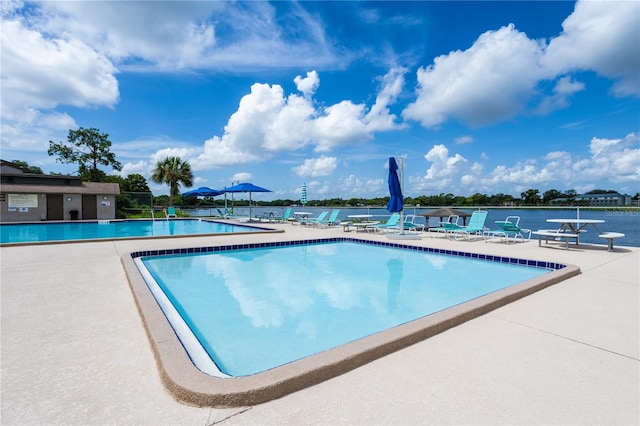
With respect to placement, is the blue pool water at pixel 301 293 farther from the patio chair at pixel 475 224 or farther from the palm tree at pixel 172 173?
the palm tree at pixel 172 173

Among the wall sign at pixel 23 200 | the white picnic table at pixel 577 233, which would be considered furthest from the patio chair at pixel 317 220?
the wall sign at pixel 23 200

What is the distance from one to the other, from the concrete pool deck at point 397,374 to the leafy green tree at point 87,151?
26.1 metres

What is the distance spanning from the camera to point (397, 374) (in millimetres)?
1928

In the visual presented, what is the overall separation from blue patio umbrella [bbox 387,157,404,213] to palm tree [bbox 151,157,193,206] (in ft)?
67.5

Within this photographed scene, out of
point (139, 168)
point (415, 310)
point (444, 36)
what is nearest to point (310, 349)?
point (415, 310)

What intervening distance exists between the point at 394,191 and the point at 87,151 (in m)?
26.0

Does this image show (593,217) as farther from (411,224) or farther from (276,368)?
(276,368)

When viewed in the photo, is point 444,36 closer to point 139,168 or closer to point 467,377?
point 467,377

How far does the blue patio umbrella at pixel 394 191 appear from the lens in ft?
31.5

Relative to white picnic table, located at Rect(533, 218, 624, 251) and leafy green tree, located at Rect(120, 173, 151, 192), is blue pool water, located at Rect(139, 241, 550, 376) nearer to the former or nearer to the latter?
white picnic table, located at Rect(533, 218, 624, 251)

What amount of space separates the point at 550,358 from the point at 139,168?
34.9m

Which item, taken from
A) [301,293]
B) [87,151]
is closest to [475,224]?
[301,293]

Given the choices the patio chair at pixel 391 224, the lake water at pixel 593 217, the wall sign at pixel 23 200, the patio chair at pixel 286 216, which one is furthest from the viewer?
the patio chair at pixel 286 216

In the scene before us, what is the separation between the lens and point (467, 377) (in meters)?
1.89
